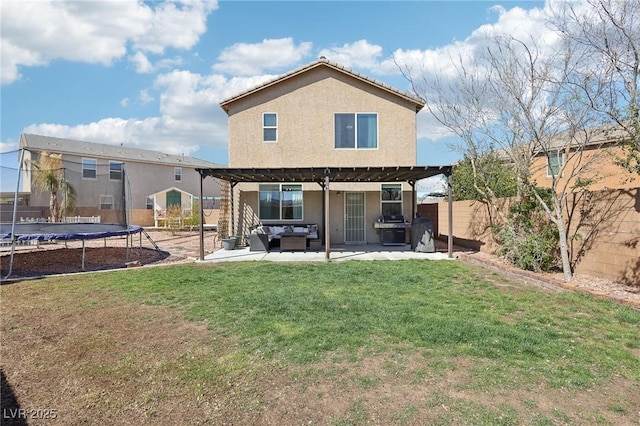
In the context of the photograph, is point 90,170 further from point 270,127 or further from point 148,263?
point 148,263

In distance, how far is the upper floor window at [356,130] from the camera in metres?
13.9

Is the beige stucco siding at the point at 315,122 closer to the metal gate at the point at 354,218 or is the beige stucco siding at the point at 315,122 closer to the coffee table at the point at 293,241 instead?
the metal gate at the point at 354,218

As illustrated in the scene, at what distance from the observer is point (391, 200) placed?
1427cm

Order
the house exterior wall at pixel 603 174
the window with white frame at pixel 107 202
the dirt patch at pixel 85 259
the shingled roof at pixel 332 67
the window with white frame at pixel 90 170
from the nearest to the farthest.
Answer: the dirt patch at pixel 85 259
the house exterior wall at pixel 603 174
the shingled roof at pixel 332 67
the window with white frame at pixel 107 202
the window with white frame at pixel 90 170

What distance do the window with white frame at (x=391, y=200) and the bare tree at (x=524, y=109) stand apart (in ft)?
13.5

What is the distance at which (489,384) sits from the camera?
3.20 meters

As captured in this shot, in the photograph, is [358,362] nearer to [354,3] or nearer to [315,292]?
[315,292]

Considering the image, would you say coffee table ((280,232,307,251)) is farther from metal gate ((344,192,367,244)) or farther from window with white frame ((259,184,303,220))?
metal gate ((344,192,367,244))

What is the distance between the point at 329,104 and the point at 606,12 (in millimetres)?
9197

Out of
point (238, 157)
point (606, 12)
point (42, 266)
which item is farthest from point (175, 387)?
point (238, 157)

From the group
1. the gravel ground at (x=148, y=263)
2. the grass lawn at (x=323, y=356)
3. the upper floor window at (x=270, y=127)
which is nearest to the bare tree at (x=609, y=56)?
the gravel ground at (x=148, y=263)

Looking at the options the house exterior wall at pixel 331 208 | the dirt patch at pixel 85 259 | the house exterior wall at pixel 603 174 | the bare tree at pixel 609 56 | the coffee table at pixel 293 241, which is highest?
the bare tree at pixel 609 56

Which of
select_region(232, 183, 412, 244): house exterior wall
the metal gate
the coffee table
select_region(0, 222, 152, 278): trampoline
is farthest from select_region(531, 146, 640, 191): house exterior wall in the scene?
select_region(0, 222, 152, 278): trampoline

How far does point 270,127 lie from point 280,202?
2932 millimetres
